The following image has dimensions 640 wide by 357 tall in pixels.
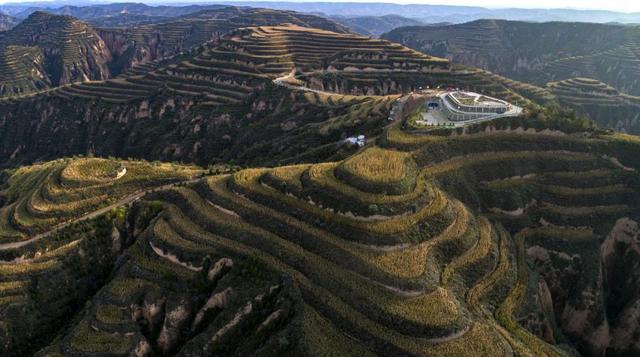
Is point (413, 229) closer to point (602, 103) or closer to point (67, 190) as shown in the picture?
point (67, 190)

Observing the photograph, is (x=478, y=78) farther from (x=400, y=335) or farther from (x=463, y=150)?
(x=400, y=335)

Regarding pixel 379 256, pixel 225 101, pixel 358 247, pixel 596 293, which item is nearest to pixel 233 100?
pixel 225 101

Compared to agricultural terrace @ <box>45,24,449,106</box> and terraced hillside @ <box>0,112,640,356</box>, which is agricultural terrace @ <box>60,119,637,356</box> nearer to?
terraced hillside @ <box>0,112,640,356</box>

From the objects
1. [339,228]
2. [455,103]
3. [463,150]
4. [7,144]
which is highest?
[455,103]

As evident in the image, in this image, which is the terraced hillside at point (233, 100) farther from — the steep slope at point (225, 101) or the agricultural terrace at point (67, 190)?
the agricultural terrace at point (67, 190)

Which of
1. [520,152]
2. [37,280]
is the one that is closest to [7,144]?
[37,280]

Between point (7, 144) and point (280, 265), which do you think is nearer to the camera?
point (280, 265)

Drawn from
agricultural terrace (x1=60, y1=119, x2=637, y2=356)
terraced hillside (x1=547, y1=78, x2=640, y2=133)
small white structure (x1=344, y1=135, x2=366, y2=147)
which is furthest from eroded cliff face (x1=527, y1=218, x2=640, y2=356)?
terraced hillside (x1=547, y1=78, x2=640, y2=133)
